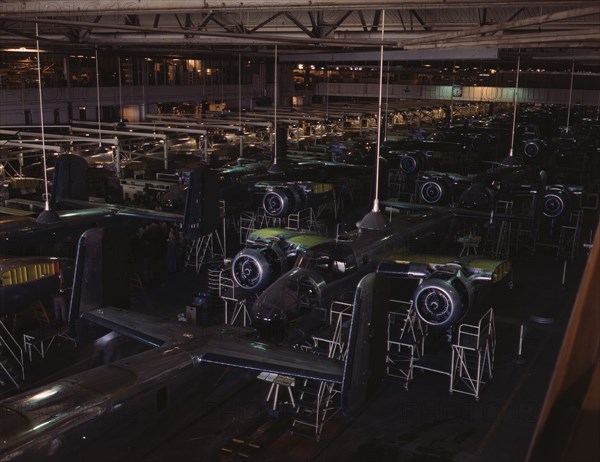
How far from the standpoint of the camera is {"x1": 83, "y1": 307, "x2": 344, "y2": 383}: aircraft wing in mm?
11328

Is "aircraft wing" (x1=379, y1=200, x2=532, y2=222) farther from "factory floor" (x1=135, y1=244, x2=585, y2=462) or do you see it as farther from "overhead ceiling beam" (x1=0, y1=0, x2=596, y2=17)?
"overhead ceiling beam" (x1=0, y1=0, x2=596, y2=17)

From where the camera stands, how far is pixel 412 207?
2356 centimetres

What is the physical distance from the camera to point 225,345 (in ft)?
40.7

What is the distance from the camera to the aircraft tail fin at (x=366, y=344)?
35.0 ft

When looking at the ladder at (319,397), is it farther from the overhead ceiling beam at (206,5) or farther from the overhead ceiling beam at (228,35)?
the overhead ceiling beam at (206,5)

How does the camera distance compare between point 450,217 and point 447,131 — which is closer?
point 450,217

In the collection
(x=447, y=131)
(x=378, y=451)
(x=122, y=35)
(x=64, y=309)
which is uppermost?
(x=122, y=35)

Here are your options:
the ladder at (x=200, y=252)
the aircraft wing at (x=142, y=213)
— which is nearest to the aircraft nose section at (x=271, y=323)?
the aircraft wing at (x=142, y=213)

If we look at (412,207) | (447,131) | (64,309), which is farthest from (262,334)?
(447,131)

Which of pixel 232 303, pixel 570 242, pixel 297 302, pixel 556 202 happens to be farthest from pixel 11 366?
pixel 570 242

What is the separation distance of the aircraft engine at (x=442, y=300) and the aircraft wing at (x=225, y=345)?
4.07 meters

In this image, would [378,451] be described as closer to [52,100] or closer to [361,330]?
[361,330]

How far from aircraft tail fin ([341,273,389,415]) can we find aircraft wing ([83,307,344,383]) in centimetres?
35

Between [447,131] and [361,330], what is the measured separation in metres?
35.0
